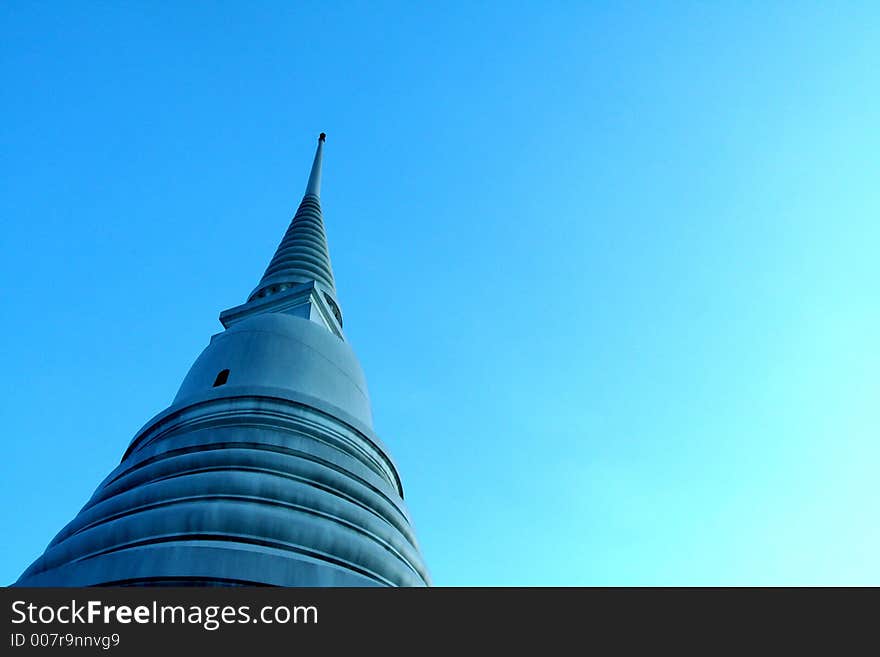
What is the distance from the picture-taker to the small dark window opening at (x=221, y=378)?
13.2 meters

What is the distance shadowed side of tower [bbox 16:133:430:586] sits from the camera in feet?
27.5

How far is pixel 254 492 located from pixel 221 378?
4.10 m

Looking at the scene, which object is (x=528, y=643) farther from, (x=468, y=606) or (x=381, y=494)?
(x=381, y=494)

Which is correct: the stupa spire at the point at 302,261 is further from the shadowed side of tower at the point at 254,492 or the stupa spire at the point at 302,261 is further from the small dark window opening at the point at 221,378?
the small dark window opening at the point at 221,378

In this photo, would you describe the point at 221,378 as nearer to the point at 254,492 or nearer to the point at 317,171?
the point at 254,492

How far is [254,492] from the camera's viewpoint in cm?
953

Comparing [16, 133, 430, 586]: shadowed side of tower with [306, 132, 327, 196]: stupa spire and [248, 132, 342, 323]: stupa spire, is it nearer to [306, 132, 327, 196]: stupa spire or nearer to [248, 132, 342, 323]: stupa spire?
[248, 132, 342, 323]: stupa spire

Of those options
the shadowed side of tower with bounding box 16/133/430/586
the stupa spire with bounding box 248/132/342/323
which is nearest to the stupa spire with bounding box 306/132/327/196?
the stupa spire with bounding box 248/132/342/323

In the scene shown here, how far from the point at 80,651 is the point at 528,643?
3.42 m

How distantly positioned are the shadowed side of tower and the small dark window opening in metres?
0.02

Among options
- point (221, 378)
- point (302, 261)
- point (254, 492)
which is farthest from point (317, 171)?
point (254, 492)

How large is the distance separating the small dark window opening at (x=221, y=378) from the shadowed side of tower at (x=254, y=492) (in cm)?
2

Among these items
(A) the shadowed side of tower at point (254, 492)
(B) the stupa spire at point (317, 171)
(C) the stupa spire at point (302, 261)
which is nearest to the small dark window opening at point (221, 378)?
(A) the shadowed side of tower at point (254, 492)

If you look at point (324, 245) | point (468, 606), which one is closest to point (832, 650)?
point (468, 606)
